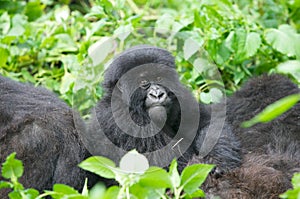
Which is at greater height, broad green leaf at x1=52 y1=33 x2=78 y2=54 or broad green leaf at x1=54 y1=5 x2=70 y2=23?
broad green leaf at x1=54 y1=5 x2=70 y2=23

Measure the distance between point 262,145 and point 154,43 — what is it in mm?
1426

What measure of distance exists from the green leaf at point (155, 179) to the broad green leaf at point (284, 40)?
2.70 meters

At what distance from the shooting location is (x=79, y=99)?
4844mm

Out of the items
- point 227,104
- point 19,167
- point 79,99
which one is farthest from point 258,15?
point 19,167

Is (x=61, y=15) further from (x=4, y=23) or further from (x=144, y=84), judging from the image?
(x=144, y=84)

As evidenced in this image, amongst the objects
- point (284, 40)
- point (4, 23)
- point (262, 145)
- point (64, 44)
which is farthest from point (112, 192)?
point (4, 23)

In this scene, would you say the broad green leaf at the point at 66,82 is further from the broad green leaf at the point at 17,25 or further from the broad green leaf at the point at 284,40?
the broad green leaf at the point at 284,40

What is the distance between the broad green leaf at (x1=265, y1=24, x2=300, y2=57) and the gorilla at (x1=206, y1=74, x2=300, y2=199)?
0.51 metres

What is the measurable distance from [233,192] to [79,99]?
5.29 feet

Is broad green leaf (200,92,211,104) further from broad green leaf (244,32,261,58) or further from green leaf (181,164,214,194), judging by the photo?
green leaf (181,164,214,194)

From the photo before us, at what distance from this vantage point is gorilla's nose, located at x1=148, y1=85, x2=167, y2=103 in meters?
4.07

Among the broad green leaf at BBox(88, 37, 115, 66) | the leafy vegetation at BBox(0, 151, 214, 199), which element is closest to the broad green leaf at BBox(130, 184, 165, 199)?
the leafy vegetation at BBox(0, 151, 214, 199)

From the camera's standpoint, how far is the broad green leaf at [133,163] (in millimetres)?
3260

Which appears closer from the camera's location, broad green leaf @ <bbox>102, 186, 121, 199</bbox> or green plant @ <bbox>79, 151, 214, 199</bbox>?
broad green leaf @ <bbox>102, 186, 121, 199</bbox>
